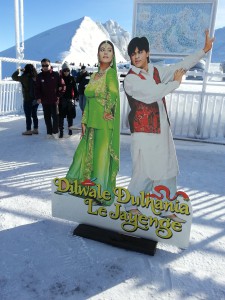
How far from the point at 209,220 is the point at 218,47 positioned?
120m

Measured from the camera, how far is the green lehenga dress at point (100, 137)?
7.34 feet

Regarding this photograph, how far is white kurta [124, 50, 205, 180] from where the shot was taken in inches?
78.3

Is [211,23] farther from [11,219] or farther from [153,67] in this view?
[11,219]

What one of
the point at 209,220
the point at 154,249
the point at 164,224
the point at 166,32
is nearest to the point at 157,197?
the point at 164,224

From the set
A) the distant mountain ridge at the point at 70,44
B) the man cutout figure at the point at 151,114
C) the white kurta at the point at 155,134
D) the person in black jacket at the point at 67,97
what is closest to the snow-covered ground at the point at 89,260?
the man cutout figure at the point at 151,114

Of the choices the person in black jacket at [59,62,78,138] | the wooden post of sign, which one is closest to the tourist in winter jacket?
the person in black jacket at [59,62,78,138]

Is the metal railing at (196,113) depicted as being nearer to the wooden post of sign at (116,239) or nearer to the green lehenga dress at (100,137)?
the green lehenga dress at (100,137)

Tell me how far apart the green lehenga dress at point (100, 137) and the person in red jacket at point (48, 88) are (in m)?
3.06

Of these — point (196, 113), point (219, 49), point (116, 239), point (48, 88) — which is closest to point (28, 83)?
point (48, 88)

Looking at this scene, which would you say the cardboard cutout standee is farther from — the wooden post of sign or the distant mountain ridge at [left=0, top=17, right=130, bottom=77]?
the distant mountain ridge at [left=0, top=17, right=130, bottom=77]

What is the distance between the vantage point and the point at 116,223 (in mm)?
2412

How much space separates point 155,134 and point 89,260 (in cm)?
112

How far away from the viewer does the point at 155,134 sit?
2.10m

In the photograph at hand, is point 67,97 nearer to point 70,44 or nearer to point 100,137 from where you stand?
point 100,137
